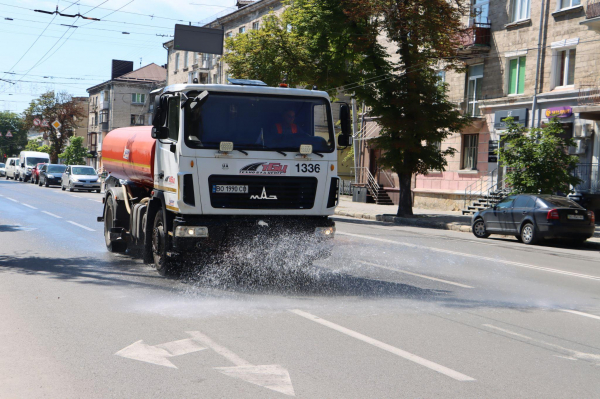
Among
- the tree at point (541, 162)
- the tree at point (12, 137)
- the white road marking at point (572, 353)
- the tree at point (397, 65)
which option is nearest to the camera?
the white road marking at point (572, 353)

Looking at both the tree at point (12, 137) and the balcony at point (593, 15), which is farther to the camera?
the tree at point (12, 137)

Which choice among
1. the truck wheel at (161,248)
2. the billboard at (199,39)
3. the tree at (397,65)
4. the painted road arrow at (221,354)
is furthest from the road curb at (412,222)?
the painted road arrow at (221,354)

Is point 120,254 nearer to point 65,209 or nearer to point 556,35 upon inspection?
point 65,209

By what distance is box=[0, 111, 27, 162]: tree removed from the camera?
12413cm

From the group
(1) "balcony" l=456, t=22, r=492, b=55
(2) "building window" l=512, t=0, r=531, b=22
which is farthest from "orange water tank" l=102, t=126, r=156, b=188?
(2) "building window" l=512, t=0, r=531, b=22

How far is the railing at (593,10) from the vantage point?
79.9 feet

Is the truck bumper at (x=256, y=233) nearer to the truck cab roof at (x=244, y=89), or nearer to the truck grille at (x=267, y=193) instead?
the truck grille at (x=267, y=193)

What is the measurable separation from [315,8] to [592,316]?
2254 centimetres

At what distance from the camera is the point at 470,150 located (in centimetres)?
3381

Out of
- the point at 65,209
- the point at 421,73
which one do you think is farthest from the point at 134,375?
the point at 421,73

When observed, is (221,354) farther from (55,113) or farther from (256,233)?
(55,113)

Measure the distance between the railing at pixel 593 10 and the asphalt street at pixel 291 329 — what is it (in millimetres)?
15392

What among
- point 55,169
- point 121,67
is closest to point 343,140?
point 55,169

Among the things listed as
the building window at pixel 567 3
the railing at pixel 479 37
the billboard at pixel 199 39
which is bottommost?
the billboard at pixel 199 39
